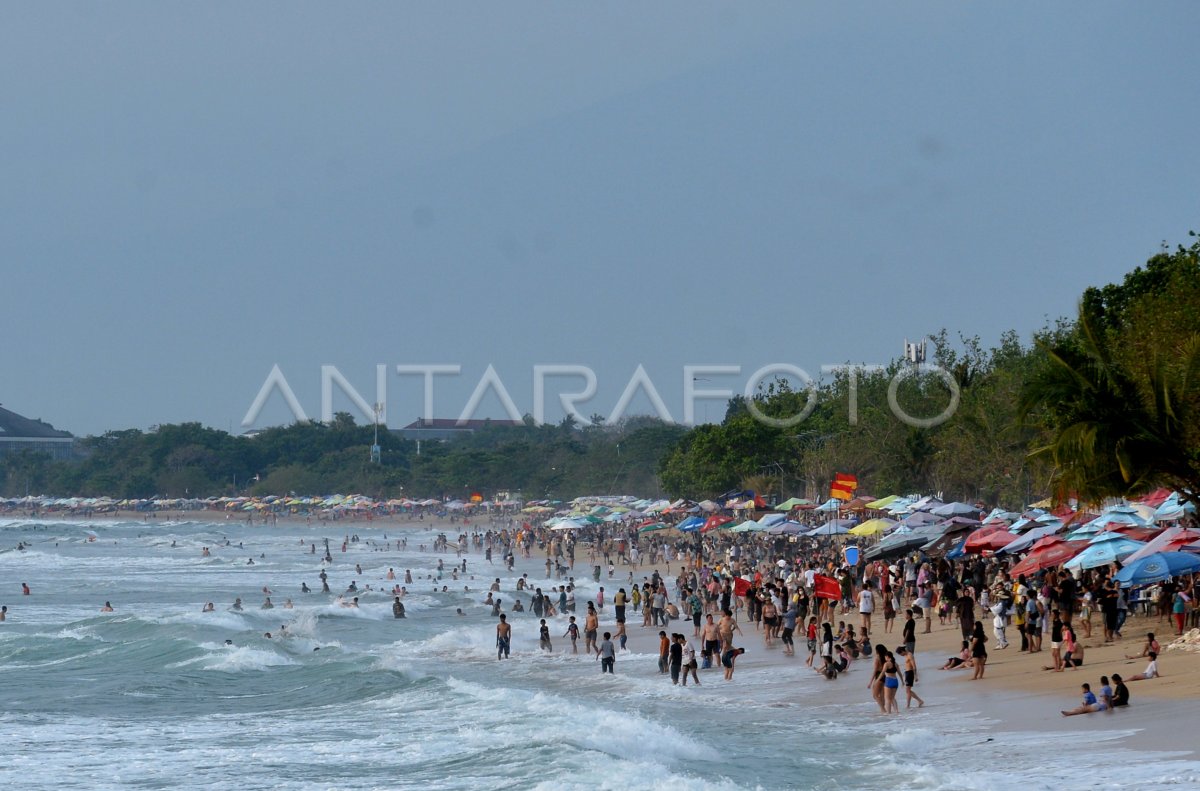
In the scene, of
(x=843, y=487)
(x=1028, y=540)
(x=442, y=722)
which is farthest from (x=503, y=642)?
(x=843, y=487)

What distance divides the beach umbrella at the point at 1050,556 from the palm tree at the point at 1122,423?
2.19 metres

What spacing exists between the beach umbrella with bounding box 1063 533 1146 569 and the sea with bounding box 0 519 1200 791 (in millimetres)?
3673

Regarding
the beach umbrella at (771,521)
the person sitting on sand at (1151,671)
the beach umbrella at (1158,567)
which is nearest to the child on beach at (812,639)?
the beach umbrella at (1158,567)

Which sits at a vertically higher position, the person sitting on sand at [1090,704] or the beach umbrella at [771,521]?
the beach umbrella at [771,521]

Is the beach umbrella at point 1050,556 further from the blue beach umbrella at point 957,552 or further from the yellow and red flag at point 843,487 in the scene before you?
the yellow and red flag at point 843,487

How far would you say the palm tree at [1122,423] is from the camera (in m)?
19.2

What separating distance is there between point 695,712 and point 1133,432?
25.3 ft

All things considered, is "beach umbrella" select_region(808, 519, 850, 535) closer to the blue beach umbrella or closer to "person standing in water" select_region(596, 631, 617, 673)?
the blue beach umbrella

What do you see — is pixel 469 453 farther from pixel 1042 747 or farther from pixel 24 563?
pixel 1042 747

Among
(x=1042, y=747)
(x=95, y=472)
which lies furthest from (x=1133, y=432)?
(x=95, y=472)

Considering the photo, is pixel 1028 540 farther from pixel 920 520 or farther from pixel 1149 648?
pixel 920 520

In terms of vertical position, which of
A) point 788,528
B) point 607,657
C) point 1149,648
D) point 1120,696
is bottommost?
point 607,657

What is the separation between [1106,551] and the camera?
2066 centimetres

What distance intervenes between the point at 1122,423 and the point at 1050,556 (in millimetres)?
3779
